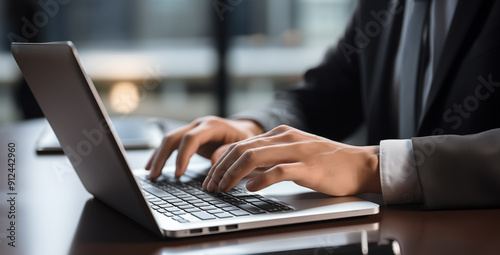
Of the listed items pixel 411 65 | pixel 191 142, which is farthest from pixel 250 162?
pixel 411 65

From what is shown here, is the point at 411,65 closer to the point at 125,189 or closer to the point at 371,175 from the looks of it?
the point at 371,175

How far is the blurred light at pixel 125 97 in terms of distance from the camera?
3777 mm

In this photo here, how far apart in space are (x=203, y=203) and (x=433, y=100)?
0.61 m

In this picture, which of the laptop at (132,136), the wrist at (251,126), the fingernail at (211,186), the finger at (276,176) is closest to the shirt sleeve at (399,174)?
the finger at (276,176)

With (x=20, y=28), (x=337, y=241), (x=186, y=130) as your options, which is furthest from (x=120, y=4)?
(x=337, y=241)

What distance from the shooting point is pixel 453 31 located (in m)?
1.07

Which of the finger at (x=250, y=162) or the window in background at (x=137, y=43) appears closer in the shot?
the finger at (x=250, y=162)

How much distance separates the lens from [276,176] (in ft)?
2.34

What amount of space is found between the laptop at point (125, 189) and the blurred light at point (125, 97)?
3.02 meters

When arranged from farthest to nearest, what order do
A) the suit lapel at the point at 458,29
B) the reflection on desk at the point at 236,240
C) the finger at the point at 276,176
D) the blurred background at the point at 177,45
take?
1. the blurred background at the point at 177,45
2. the suit lapel at the point at 458,29
3. the finger at the point at 276,176
4. the reflection on desk at the point at 236,240

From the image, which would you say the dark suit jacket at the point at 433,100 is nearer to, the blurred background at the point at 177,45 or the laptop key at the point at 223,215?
the laptop key at the point at 223,215

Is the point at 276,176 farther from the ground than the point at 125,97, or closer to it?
farther from the ground

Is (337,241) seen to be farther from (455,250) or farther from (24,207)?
(24,207)

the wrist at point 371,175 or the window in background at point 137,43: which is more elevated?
the wrist at point 371,175
